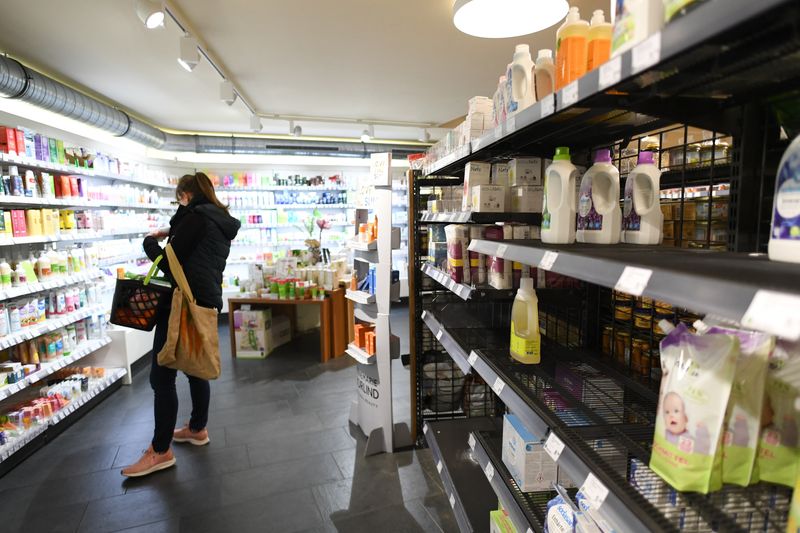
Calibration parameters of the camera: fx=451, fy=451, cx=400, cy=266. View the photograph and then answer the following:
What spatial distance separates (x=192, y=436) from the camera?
3.33 m

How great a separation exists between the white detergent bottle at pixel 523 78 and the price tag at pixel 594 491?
3.93ft

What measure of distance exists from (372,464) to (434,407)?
636 millimetres

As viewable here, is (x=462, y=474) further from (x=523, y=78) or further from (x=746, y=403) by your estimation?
(x=523, y=78)

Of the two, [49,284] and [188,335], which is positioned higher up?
[49,284]

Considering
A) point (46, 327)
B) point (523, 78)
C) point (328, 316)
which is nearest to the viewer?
point (523, 78)

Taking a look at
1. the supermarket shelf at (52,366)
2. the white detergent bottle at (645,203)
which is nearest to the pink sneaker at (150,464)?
the supermarket shelf at (52,366)

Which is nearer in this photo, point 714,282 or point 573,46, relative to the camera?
point 714,282

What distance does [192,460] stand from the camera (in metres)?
3.12

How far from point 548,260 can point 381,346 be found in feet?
7.17

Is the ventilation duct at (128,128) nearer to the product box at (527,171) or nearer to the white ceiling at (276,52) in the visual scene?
the white ceiling at (276,52)

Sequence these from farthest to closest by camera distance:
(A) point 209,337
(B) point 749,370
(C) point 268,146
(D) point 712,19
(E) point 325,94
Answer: (C) point 268,146, (E) point 325,94, (A) point 209,337, (B) point 749,370, (D) point 712,19

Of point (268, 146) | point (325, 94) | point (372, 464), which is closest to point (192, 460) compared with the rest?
point (372, 464)

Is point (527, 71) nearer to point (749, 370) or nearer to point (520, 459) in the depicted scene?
point (749, 370)

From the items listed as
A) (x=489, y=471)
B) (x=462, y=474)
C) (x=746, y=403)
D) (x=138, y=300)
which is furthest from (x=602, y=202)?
(x=138, y=300)
